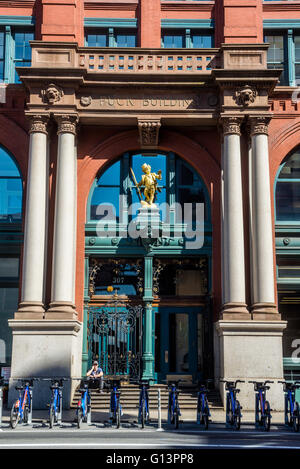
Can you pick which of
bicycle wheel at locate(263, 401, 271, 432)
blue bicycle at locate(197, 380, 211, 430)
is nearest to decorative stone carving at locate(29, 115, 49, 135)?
blue bicycle at locate(197, 380, 211, 430)

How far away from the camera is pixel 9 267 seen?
2306 cm

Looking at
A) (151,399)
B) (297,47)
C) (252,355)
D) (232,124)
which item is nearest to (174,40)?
(297,47)

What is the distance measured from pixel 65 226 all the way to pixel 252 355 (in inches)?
276

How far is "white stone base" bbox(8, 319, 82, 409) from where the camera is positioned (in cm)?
2034

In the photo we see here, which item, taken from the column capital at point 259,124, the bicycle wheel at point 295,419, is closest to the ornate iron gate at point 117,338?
the column capital at point 259,124

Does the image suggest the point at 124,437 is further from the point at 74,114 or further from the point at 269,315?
the point at 74,114

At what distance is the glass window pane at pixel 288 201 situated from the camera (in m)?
23.3

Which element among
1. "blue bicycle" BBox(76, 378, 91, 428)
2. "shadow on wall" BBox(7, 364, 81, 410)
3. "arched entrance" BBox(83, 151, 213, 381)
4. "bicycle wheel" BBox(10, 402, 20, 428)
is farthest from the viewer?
"arched entrance" BBox(83, 151, 213, 381)

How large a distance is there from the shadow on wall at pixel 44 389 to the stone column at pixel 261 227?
6.02 meters

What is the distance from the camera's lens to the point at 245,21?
23641mm

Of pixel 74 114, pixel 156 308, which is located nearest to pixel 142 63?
pixel 74 114

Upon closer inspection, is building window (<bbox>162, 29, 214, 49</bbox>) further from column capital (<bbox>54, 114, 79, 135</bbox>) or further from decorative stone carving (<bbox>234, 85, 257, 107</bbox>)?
column capital (<bbox>54, 114, 79, 135</bbox>)

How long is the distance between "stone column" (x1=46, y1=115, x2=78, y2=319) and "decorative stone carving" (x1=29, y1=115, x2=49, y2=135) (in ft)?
1.39

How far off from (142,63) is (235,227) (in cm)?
642
